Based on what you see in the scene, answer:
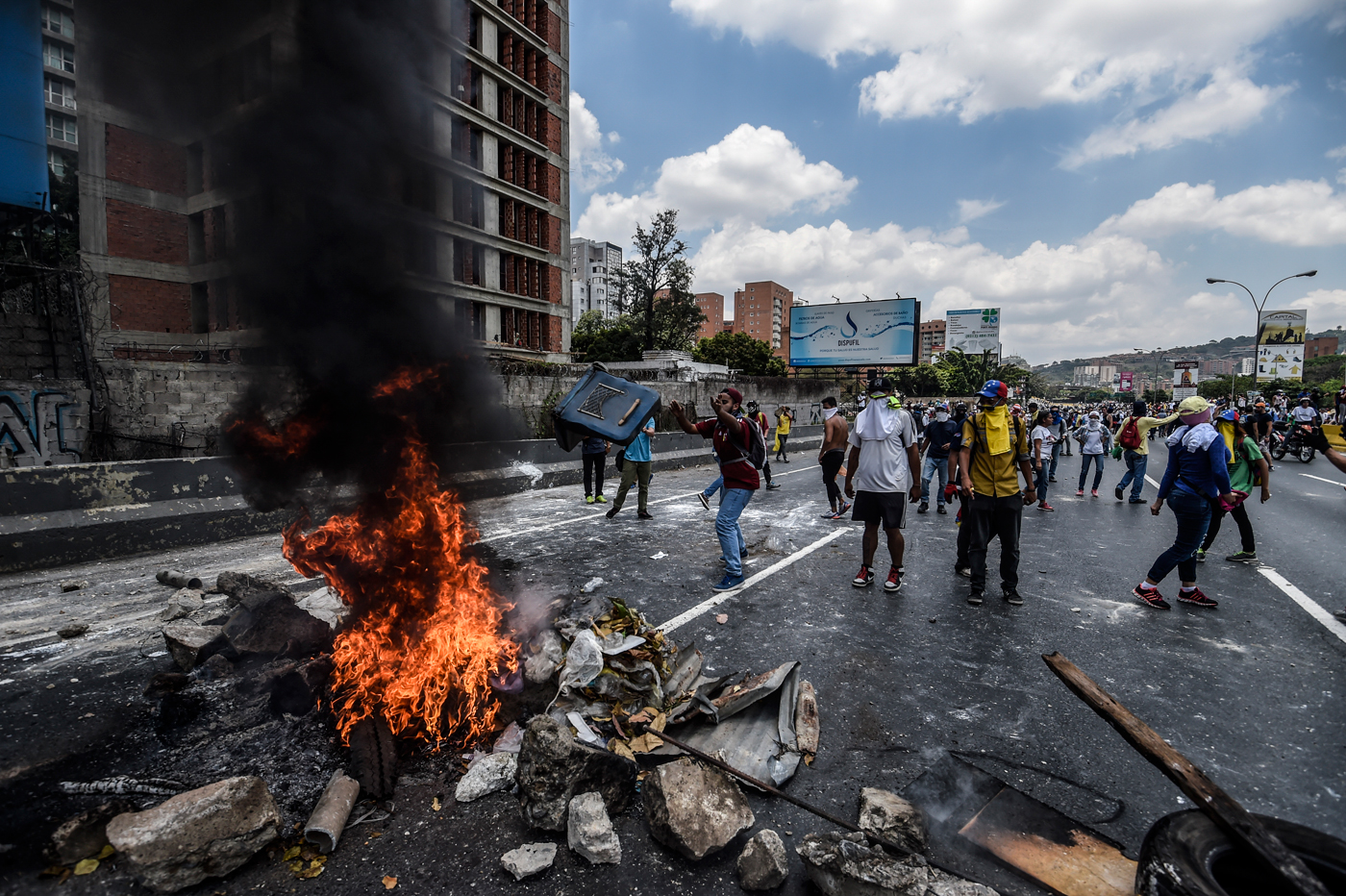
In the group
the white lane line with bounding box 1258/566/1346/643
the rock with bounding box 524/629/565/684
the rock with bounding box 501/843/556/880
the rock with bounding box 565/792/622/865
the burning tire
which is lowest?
the rock with bounding box 501/843/556/880

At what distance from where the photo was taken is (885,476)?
216 inches

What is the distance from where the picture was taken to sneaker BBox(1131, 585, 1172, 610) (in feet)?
16.5

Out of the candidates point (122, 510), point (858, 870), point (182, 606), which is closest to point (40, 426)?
point (122, 510)

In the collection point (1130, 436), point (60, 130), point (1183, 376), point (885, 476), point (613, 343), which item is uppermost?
point (60, 130)

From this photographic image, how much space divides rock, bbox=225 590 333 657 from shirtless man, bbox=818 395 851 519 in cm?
691

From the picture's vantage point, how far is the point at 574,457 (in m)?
13.5

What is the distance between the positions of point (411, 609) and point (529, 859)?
1775 mm

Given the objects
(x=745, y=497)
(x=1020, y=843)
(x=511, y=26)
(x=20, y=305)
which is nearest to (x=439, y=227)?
(x=745, y=497)

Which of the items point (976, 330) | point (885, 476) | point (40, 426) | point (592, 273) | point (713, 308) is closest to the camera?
point (885, 476)

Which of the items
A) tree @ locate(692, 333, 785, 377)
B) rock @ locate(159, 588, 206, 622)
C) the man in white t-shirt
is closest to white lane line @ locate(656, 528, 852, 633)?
the man in white t-shirt

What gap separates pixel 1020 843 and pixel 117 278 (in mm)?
13568

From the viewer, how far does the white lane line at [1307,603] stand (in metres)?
4.59

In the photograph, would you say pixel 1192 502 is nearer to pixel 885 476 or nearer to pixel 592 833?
pixel 885 476

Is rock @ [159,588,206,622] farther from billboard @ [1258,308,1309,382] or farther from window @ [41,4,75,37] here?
billboard @ [1258,308,1309,382]
